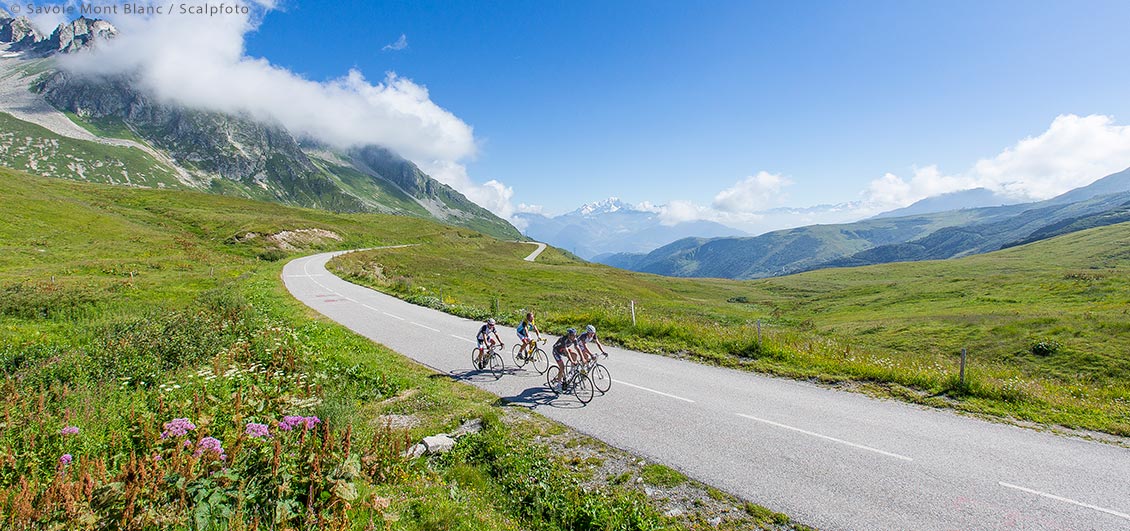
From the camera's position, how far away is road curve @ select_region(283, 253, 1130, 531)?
771cm

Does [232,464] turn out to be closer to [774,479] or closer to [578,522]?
[578,522]

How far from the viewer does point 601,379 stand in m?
14.4

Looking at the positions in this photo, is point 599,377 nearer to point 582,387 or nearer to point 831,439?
point 582,387

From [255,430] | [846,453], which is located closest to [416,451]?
[255,430]

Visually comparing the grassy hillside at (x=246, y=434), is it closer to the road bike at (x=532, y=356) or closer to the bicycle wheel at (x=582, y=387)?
the bicycle wheel at (x=582, y=387)

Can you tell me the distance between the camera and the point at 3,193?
233 ft

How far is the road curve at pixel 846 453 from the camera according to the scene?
7711 mm

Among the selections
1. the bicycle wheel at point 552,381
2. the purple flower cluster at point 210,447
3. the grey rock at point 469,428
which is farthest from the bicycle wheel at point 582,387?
the purple flower cluster at point 210,447

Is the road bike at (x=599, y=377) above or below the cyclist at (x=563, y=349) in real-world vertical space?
below

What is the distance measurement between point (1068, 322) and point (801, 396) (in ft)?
84.0

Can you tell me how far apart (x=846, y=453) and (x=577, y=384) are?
705 centimetres

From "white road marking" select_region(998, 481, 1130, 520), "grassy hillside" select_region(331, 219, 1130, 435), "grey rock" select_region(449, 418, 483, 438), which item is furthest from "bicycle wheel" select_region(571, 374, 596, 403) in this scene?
"white road marking" select_region(998, 481, 1130, 520)

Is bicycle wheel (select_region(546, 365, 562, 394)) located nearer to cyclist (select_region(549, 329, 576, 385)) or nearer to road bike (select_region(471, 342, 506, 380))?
cyclist (select_region(549, 329, 576, 385))

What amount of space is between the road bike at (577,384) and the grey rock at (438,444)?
181 inches
